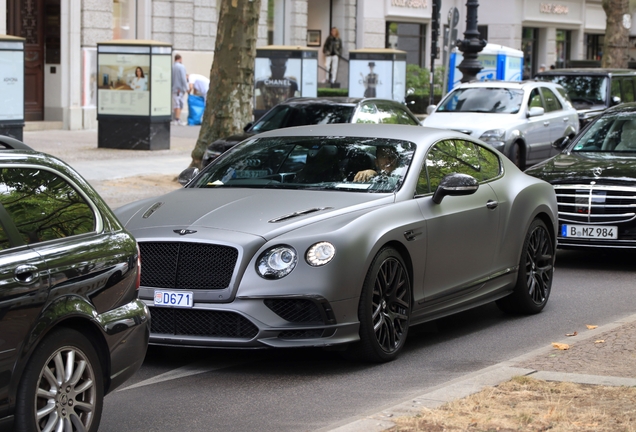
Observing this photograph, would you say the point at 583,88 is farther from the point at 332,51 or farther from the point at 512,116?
the point at 332,51

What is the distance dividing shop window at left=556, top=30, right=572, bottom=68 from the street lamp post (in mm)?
28837

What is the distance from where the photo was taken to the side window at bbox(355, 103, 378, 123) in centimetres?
1603

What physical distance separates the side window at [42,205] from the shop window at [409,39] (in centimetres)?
3838

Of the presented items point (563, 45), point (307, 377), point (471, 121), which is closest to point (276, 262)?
point (307, 377)

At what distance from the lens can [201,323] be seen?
264 inches

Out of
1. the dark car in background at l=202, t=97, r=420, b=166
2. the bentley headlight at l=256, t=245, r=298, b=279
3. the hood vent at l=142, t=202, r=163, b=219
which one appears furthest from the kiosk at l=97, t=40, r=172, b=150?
the bentley headlight at l=256, t=245, r=298, b=279

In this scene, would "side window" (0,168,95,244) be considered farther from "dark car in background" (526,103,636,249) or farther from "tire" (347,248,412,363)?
"dark car in background" (526,103,636,249)

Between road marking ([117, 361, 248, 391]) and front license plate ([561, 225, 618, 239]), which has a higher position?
front license plate ([561, 225, 618, 239])

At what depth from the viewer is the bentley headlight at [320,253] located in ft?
21.9

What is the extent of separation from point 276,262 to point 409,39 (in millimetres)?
38571

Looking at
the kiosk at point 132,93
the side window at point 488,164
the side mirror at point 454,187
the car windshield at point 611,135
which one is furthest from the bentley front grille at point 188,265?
the kiosk at point 132,93

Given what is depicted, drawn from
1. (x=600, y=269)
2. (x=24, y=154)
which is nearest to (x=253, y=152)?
(x=24, y=154)

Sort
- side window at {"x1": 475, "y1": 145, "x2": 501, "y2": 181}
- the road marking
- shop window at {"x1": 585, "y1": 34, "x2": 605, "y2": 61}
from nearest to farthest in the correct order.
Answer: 1. the road marking
2. side window at {"x1": 475, "y1": 145, "x2": 501, "y2": 181}
3. shop window at {"x1": 585, "y1": 34, "x2": 605, "y2": 61}

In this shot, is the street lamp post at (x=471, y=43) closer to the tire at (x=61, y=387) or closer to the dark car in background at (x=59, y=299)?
A: the dark car in background at (x=59, y=299)
